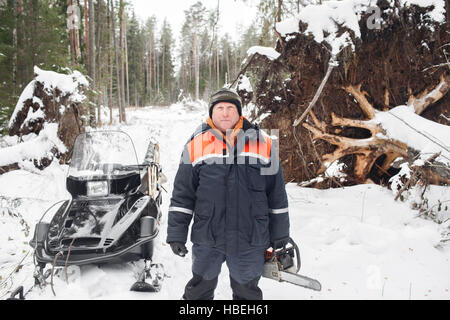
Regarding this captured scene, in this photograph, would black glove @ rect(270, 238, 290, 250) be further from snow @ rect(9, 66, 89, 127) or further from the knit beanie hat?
snow @ rect(9, 66, 89, 127)

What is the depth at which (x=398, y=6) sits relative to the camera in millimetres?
4789

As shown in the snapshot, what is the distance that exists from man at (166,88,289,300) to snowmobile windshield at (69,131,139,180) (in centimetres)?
173

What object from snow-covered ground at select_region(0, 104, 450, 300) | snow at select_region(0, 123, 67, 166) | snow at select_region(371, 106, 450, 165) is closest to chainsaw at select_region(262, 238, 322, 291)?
snow-covered ground at select_region(0, 104, 450, 300)

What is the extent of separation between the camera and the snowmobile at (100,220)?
2.84 meters

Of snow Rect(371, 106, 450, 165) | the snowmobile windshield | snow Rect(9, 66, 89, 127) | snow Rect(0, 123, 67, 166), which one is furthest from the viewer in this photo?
snow Rect(9, 66, 89, 127)

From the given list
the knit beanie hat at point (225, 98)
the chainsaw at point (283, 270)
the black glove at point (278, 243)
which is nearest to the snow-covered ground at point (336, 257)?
the chainsaw at point (283, 270)

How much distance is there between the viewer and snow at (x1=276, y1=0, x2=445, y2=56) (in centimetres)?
471

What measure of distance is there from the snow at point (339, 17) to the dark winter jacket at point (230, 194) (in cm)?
370

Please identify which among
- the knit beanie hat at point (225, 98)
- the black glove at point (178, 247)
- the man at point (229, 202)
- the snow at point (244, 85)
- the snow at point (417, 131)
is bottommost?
the black glove at point (178, 247)

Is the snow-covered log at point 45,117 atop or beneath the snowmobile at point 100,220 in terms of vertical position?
atop

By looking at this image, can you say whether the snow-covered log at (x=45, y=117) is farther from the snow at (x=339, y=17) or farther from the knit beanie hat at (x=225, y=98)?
the knit beanie hat at (x=225, y=98)

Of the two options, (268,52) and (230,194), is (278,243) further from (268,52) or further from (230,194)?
(268,52)
